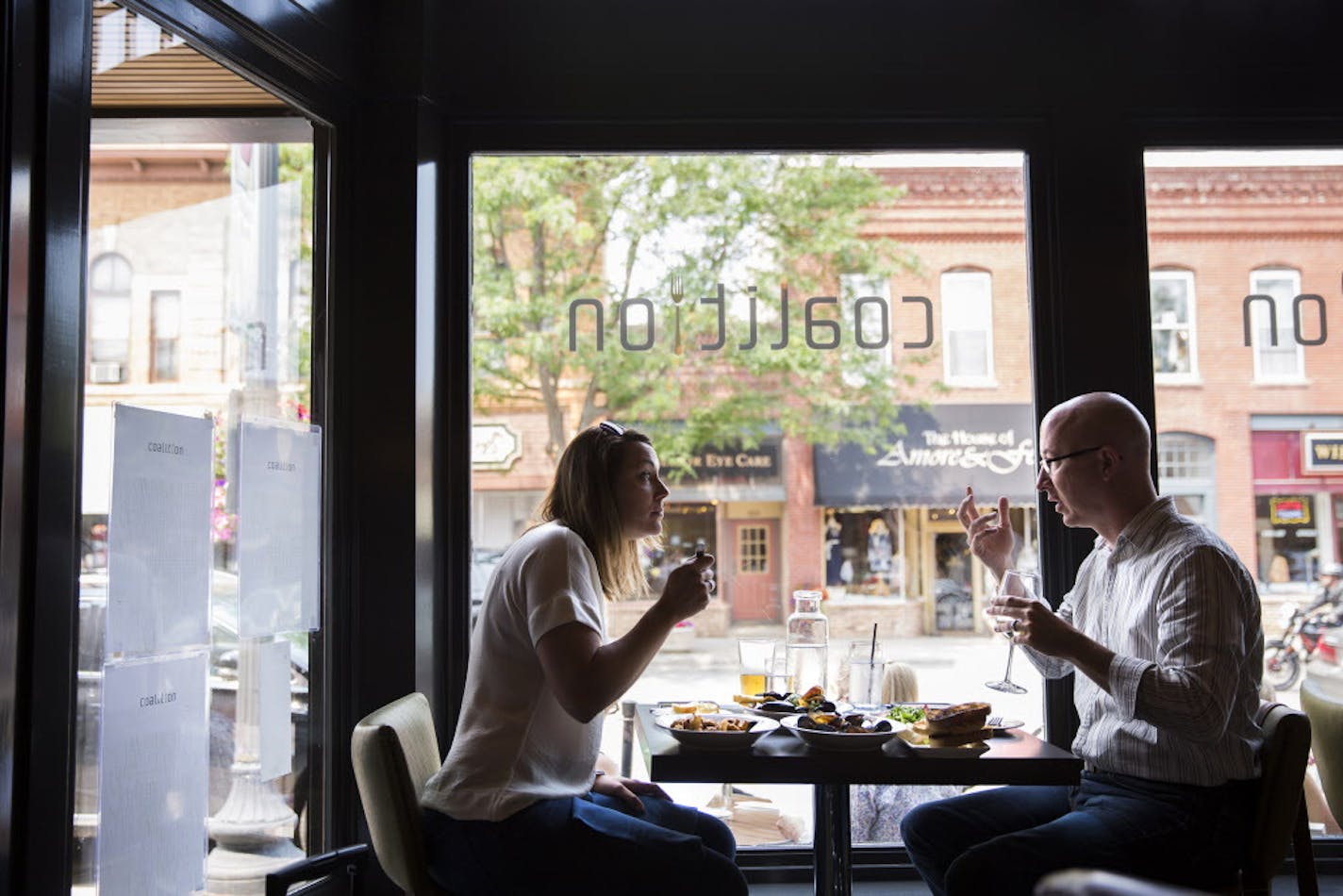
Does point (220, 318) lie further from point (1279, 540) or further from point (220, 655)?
point (1279, 540)

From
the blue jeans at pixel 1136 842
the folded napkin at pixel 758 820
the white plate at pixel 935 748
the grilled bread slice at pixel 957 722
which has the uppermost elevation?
the grilled bread slice at pixel 957 722

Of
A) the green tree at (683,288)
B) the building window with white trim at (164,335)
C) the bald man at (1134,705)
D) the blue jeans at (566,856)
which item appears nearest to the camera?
the blue jeans at (566,856)

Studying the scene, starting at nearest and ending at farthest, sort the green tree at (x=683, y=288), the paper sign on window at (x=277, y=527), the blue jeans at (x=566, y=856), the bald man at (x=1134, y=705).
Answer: the blue jeans at (x=566, y=856) < the bald man at (x=1134, y=705) < the paper sign on window at (x=277, y=527) < the green tree at (x=683, y=288)

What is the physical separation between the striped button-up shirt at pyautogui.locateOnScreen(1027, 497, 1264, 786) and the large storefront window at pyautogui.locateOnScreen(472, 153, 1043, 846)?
0.79m

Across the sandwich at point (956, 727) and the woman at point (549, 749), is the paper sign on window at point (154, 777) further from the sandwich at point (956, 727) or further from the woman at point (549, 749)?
the sandwich at point (956, 727)

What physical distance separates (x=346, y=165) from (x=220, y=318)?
63 cm

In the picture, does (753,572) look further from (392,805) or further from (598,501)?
(392,805)

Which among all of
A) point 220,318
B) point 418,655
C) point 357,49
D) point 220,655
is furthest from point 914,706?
point 357,49

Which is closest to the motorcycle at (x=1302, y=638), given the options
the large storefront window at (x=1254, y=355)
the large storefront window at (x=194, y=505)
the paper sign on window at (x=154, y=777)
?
the large storefront window at (x=1254, y=355)

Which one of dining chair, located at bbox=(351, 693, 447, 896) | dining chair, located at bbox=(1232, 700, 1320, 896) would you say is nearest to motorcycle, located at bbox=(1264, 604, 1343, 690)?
dining chair, located at bbox=(1232, 700, 1320, 896)

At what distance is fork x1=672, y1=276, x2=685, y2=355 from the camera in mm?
3334

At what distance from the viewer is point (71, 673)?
204 cm

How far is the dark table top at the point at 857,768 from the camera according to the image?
2.09m

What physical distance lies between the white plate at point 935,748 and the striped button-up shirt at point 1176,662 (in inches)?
11.1
